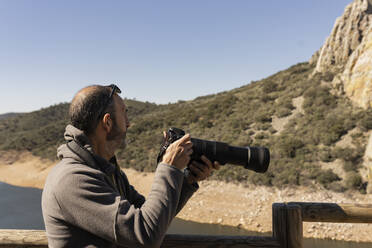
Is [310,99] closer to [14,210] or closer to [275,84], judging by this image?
[275,84]

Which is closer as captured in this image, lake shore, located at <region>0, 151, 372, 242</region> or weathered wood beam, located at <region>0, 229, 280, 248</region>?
weathered wood beam, located at <region>0, 229, 280, 248</region>

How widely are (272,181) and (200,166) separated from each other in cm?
1155

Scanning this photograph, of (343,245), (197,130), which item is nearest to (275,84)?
→ (197,130)

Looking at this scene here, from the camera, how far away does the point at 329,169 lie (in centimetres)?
1188

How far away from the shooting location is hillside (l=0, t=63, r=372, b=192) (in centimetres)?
1222

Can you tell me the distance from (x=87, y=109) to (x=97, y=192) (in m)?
0.42

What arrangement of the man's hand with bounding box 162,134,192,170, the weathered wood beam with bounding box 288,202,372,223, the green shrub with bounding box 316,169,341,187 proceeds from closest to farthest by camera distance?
1. the man's hand with bounding box 162,134,192,170
2. the weathered wood beam with bounding box 288,202,372,223
3. the green shrub with bounding box 316,169,341,187

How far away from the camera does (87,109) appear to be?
1.30 metres

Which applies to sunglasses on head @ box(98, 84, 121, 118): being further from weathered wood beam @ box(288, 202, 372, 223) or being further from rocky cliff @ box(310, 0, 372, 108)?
rocky cliff @ box(310, 0, 372, 108)

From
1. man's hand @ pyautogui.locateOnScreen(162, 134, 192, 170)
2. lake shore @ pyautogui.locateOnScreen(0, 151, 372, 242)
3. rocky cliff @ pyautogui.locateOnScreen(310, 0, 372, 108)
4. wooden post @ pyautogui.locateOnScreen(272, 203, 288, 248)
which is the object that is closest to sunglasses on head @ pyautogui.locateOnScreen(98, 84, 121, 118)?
man's hand @ pyautogui.locateOnScreen(162, 134, 192, 170)

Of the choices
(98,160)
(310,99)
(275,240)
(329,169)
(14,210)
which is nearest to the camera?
(98,160)

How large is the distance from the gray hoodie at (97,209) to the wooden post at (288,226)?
1.04 m

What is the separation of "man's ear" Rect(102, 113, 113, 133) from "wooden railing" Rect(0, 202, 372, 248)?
987 millimetres

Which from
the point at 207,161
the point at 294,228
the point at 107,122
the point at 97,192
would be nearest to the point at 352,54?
the point at 294,228
